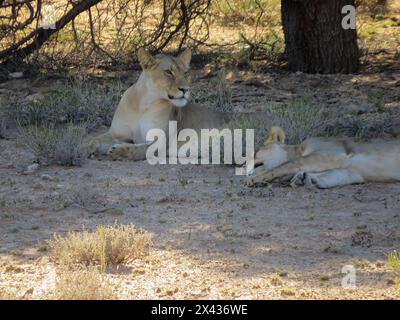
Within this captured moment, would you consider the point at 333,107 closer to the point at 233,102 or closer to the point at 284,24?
the point at 233,102

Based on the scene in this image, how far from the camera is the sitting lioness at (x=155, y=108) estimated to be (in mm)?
8016

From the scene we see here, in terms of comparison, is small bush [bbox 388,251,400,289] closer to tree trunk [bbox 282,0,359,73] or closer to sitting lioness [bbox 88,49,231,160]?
sitting lioness [bbox 88,49,231,160]

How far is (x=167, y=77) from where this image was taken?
8.05 metres

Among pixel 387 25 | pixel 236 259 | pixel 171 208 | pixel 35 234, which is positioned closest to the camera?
pixel 236 259

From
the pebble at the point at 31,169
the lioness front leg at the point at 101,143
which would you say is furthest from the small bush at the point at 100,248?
the lioness front leg at the point at 101,143

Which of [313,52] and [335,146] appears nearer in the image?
[335,146]

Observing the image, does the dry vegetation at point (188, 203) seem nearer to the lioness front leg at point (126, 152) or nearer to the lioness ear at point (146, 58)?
the lioness front leg at point (126, 152)

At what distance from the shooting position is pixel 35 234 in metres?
5.67

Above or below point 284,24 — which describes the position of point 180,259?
below

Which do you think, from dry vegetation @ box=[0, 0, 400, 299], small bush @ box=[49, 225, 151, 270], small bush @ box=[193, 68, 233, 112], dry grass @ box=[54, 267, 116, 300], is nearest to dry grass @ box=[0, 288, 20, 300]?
dry vegetation @ box=[0, 0, 400, 299]

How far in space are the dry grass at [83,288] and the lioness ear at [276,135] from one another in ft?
10.3

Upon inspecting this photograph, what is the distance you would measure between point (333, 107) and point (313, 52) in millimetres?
1406
